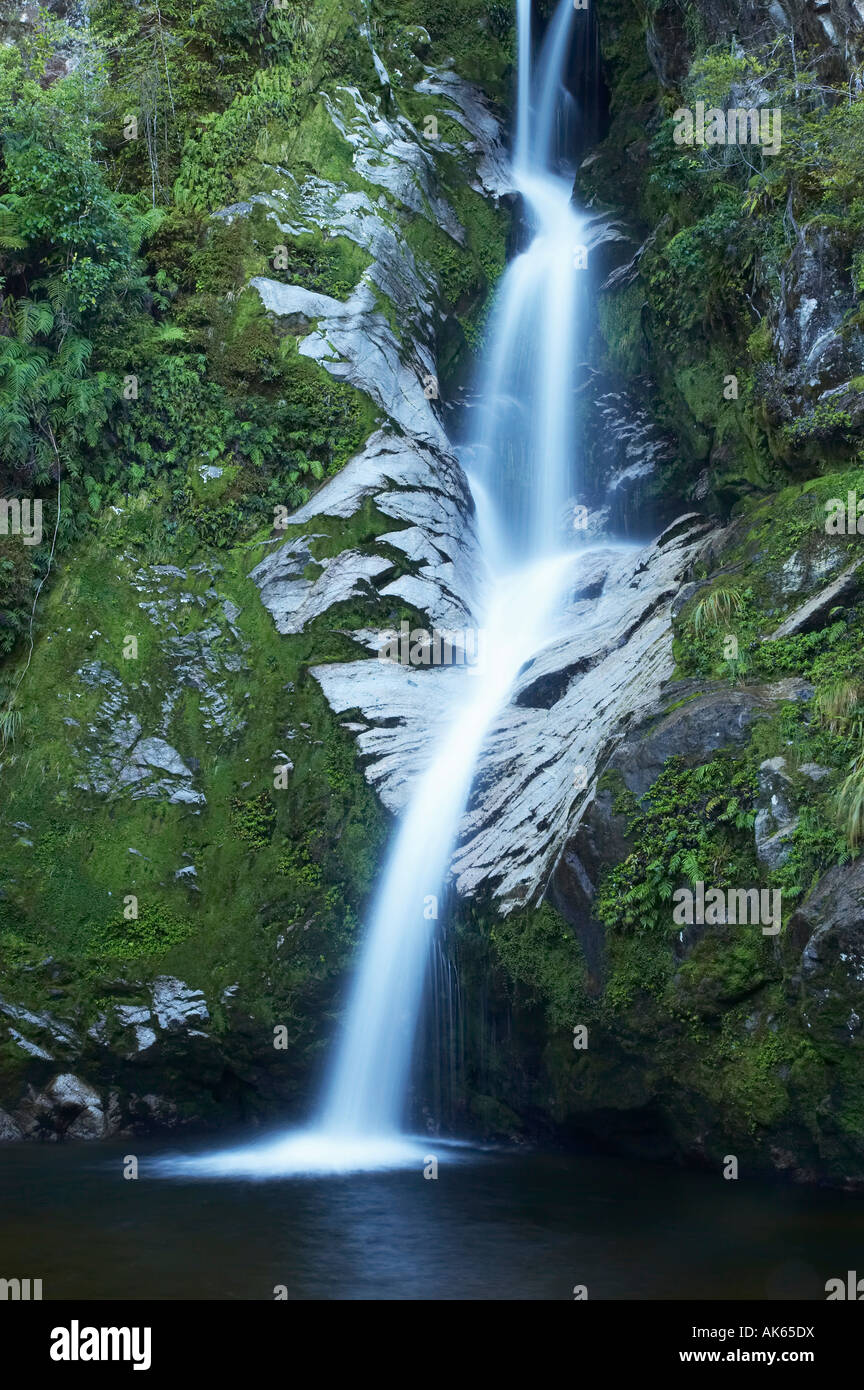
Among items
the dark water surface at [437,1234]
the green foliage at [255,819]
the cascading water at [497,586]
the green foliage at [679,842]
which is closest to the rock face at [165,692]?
the green foliage at [255,819]

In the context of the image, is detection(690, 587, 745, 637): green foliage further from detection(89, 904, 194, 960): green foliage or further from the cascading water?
detection(89, 904, 194, 960): green foliage

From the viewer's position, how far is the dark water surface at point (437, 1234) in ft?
22.9

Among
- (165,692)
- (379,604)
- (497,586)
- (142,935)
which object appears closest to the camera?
(142,935)

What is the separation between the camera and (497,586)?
16.8m

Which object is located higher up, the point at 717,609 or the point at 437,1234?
the point at 717,609

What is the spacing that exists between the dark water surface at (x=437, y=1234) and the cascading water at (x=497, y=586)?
116 cm

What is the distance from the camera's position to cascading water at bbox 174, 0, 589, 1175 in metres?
11.3

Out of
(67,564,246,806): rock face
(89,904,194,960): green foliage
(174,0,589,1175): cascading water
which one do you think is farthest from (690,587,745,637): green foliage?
(89,904,194,960): green foliage

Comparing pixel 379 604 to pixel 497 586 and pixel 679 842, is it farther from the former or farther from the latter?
pixel 679 842

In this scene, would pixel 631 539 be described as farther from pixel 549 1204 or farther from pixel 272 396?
pixel 549 1204

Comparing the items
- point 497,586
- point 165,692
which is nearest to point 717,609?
point 497,586

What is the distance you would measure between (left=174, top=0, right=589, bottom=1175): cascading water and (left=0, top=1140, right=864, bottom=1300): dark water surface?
45.6 inches

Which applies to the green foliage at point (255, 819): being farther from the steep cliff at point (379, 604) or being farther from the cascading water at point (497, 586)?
the cascading water at point (497, 586)

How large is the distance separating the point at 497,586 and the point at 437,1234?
10485 mm
